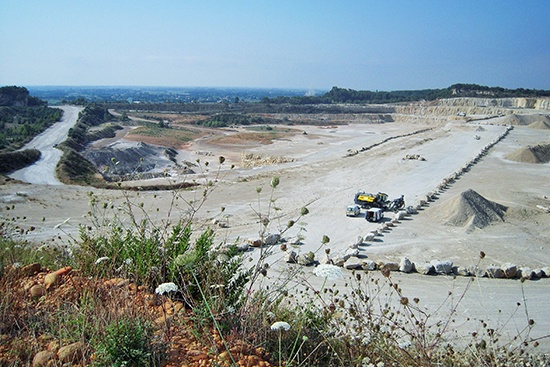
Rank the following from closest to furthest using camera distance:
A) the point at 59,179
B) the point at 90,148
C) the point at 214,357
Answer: the point at 214,357, the point at 59,179, the point at 90,148

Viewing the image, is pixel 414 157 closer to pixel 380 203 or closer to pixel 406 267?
pixel 380 203

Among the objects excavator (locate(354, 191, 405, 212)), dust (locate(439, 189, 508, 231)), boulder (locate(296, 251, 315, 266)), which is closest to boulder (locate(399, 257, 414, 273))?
boulder (locate(296, 251, 315, 266))

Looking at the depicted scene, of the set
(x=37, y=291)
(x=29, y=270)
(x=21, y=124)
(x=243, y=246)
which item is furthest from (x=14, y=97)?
(x=37, y=291)

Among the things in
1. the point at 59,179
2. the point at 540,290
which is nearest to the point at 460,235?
the point at 540,290

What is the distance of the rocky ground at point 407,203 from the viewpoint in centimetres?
1357

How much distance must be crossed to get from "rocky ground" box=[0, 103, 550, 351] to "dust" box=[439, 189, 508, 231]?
7 cm

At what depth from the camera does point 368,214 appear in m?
22.1

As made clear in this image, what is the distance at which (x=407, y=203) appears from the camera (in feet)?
87.5

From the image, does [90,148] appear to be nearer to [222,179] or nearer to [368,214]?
[222,179]

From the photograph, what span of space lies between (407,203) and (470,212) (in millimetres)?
5453

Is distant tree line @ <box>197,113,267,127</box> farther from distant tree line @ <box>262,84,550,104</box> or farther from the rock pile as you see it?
distant tree line @ <box>262,84,550,104</box>

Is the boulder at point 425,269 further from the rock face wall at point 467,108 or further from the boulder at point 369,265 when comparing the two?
the rock face wall at point 467,108

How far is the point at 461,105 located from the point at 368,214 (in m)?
108

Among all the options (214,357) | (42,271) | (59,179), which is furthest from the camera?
(59,179)
